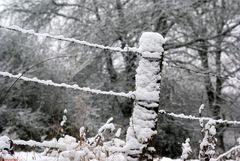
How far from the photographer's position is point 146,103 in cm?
263

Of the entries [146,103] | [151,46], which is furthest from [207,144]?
[151,46]

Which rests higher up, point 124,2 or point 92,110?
point 124,2

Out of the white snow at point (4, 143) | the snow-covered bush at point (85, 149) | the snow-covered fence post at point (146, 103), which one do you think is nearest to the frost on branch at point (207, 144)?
the snow-covered bush at point (85, 149)

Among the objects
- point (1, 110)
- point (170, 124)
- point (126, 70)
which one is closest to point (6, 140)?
point (1, 110)

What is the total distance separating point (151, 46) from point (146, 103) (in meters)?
0.33

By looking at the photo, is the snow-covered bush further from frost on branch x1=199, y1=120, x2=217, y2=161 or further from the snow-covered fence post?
frost on branch x1=199, y1=120, x2=217, y2=161

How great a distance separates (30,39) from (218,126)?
20.5 feet

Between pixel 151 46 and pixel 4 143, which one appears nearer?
pixel 4 143

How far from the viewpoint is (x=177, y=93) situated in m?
13.0

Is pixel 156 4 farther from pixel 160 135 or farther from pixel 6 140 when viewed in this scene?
pixel 6 140

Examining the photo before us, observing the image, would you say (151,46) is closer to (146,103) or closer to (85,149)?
(146,103)

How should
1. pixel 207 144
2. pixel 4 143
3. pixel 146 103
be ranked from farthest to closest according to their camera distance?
1. pixel 207 144
2. pixel 146 103
3. pixel 4 143

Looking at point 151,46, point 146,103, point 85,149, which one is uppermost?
point 151,46

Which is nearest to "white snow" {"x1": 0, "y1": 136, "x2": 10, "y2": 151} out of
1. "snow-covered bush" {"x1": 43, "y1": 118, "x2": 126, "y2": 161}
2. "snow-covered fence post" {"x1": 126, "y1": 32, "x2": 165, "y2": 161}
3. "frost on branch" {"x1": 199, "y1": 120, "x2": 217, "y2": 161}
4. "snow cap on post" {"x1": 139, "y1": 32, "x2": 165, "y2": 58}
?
"snow-covered bush" {"x1": 43, "y1": 118, "x2": 126, "y2": 161}
